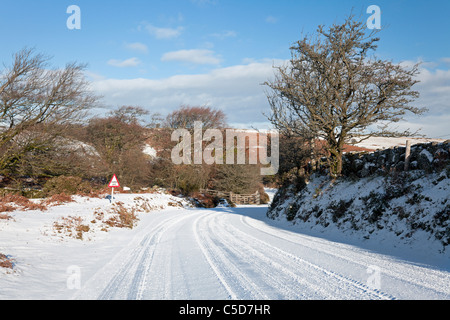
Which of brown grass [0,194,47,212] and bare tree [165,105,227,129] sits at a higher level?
bare tree [165,105,227,129]

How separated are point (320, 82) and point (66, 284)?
13067 mm

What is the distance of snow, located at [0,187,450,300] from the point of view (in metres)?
4.51

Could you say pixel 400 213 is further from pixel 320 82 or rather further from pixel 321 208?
pixel 320 82

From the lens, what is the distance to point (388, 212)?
30.9ft

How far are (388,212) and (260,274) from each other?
5.97 meters

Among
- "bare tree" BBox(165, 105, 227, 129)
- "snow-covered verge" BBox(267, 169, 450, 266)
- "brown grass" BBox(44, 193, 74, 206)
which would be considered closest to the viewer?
"snow-covered verge" BBox(267, 169, 450, 266)

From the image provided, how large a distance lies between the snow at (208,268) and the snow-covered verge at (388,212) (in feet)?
1.45

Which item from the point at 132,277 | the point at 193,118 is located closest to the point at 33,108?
the point at 132,277

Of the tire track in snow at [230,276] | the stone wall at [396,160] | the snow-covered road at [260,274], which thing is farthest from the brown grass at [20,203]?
the stone wall at [396,160]

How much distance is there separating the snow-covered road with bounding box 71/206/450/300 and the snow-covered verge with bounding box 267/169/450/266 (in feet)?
4.14

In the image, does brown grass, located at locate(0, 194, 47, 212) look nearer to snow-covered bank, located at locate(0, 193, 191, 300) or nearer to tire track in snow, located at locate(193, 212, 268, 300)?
snow-covered bank, located at locate(0, 193, 191, 300)

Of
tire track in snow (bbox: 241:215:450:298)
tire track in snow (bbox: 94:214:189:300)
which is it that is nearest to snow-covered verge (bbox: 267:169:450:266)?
tire track in snow (bbox: 241:215:450:298)

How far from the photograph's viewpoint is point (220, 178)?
143 feet
